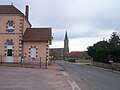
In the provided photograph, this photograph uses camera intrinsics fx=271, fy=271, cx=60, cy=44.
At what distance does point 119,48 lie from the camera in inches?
1489

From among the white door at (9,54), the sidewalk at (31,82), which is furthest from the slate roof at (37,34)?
the sidewalk at (31,82)

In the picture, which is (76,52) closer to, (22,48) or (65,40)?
(65,40)

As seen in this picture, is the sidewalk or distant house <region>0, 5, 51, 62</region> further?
distant house <region>0, 5, 51, 62</region>

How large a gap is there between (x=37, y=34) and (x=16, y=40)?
14.1 feet

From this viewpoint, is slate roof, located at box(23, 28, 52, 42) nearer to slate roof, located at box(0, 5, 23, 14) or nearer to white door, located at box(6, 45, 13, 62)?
white door, located at box(6, 45, 13, 62)

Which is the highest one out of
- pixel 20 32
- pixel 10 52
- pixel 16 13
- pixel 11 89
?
pixel 16 13

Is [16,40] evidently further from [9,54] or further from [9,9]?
[9,9]

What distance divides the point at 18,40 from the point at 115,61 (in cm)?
1490

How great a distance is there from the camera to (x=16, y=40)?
4156 cm

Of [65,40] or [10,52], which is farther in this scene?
[65,40]

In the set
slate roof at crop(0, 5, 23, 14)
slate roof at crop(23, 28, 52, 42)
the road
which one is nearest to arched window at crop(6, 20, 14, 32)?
slate roof at crop(0, 5, 23, 14)

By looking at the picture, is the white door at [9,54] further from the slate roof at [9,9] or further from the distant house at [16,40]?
the slate roof at [9,9]

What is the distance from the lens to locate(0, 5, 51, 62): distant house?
1636 inches

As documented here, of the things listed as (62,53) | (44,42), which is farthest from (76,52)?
(44,42)
